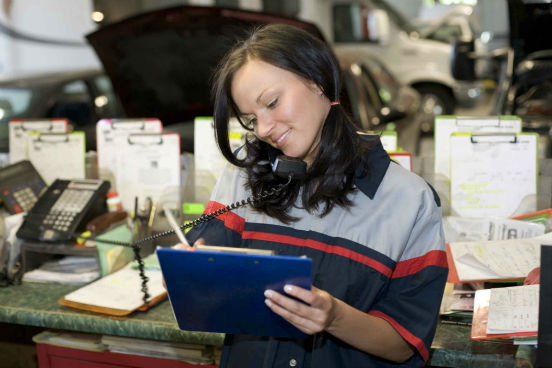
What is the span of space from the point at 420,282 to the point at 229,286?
0.41 metres

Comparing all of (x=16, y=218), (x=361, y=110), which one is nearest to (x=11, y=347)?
(x=16, y=218)

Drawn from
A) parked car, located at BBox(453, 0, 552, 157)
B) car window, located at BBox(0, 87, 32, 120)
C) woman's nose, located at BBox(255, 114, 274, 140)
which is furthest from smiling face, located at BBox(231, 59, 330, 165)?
car window, located at BBox(0, 87, 32, 120)

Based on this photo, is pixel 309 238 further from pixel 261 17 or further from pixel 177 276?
pixel 261 17

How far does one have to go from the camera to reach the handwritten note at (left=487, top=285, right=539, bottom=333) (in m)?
1.47

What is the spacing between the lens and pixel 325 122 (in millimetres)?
1343

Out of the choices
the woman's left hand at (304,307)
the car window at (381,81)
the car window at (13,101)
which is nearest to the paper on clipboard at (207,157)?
the woman's left hand at (304,307)

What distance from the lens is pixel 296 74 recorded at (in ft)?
4.17

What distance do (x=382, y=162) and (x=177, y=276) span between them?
0.52m

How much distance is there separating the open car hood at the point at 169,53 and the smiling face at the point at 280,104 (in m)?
1.22

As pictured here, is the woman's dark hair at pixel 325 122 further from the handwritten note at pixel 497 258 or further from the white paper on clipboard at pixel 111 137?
the white paper on clipboard at pixel 111 137

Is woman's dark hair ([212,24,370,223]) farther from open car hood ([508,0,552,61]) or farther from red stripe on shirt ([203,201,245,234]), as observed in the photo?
open car hood ([508,0,552,61])

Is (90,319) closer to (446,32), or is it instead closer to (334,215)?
(334,215)

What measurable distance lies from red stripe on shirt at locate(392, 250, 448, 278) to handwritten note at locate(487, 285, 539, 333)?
0.35 m

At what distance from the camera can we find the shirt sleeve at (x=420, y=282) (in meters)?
1.25
